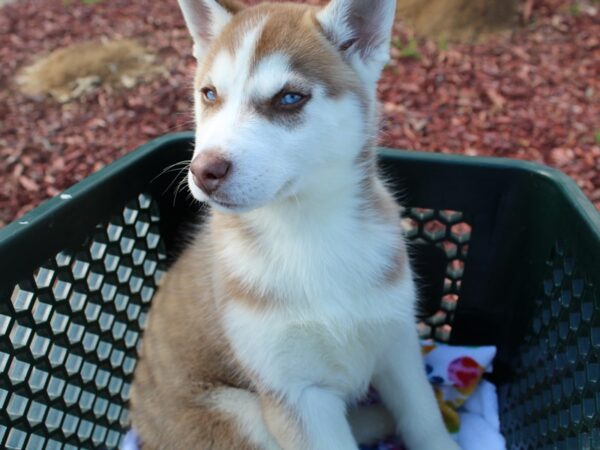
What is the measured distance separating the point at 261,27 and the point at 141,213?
3.49ft

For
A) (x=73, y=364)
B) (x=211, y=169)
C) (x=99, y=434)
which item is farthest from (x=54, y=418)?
(x=211, y=169)

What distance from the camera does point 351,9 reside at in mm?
1838

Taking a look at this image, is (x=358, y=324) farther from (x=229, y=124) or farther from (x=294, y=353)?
(x=229, y=124)

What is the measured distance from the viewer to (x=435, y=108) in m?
4.36

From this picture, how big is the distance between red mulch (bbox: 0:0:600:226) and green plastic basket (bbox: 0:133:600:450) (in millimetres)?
1250

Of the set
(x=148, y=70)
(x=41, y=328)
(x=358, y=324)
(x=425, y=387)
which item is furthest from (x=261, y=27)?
(x=148, y=70)

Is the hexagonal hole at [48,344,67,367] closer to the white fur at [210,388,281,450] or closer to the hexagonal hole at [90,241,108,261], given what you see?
the hexagonal hole at [90,241,108,261]

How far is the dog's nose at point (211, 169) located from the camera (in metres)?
1.51

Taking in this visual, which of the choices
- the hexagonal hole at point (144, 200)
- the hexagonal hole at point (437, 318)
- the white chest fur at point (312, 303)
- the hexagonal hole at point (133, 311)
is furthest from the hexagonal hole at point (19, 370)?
the hexagonal hole at point (437, 318)

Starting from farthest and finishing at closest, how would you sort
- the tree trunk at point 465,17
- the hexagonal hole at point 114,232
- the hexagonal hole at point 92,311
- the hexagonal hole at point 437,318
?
the tree trunk at point 465,17 → the hexagonal hole at point 437,318 → the hexagonal hole at point 114,232 → the hexagonal hole at point 92,311

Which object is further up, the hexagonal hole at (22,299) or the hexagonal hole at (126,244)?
the hexagonal hole at (22,299)

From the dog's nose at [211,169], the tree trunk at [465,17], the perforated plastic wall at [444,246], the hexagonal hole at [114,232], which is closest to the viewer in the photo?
the dog's nose at [211,169]

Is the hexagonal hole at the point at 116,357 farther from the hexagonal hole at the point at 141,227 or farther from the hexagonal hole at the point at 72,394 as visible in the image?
the hexagonal hole at the point at 141,227

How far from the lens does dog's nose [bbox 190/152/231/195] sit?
1509 mm
